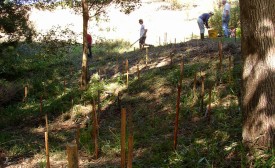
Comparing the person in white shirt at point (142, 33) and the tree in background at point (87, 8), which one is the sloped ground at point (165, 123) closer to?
the tree in background at point (87, 8)

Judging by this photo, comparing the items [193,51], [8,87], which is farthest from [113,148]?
[8,87]

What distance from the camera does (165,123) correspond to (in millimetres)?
6051

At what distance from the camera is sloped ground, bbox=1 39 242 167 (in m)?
4.55

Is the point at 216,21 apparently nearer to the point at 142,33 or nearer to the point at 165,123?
the point at 142,33

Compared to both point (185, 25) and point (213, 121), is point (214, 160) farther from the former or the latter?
point (185, 25)

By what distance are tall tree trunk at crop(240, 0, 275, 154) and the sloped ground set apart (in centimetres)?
38

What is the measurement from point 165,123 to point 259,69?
8.44 ft

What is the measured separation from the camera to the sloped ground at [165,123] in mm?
4555

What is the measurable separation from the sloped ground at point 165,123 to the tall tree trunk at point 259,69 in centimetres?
38

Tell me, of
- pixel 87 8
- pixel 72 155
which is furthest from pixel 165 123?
pixel 87 8

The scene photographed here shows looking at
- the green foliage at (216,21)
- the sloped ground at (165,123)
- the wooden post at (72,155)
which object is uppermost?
the green foliage at (216,21)

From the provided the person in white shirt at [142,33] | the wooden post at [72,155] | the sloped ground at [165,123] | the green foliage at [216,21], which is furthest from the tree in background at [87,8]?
the wooden post at [72,155]

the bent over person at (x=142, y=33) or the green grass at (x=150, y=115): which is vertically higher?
the bent over person at (x=142, y=33)

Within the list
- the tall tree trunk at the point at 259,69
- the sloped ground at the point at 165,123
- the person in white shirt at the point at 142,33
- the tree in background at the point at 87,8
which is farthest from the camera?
the person in white shirt at the point at 142,33
